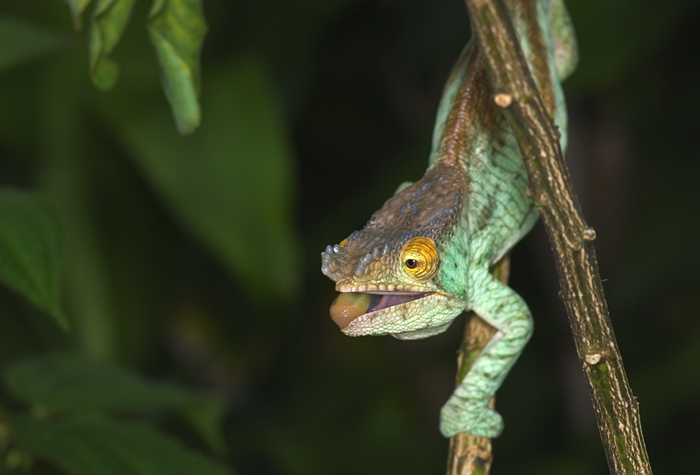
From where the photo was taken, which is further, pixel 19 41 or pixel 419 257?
pixel 19 41

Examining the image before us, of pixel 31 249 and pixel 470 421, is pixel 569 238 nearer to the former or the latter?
pixel 470 421

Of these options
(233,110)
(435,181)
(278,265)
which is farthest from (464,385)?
(233,110)

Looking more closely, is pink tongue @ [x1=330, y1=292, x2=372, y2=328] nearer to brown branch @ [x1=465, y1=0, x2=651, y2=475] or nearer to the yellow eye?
the yellow eye

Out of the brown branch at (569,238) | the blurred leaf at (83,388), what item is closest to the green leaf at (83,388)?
the blurred leaf at (83,388)

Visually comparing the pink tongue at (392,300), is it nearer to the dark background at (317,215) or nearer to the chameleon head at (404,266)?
the chameleon head at (404,266)

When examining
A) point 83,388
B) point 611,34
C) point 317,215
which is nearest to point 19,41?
point 83,388

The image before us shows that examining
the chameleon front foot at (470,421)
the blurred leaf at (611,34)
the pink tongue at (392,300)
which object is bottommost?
the chameleon front foot at (470,421)
